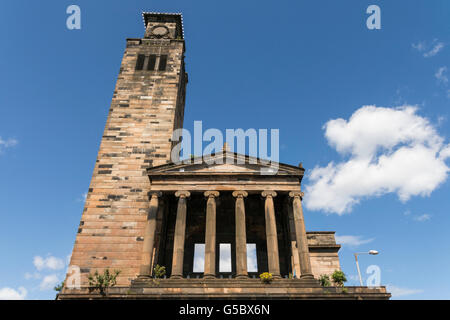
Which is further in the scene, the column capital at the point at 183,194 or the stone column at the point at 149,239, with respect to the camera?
the column capital at the point at 183,194

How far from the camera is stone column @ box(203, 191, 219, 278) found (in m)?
21.0

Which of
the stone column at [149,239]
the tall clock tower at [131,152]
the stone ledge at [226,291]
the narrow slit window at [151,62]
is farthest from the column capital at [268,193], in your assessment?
the narrow slit window at [151,62]

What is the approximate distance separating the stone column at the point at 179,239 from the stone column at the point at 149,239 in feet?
5.49

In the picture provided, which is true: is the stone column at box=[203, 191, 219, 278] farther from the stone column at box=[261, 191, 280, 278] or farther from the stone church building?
the stone column at box=[261, 191, 280, 278]

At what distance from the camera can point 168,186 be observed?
24.7 metres

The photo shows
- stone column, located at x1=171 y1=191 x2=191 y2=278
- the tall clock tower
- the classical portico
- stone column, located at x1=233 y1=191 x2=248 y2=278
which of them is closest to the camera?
stone column, located at x1=233 y1=191 x2=248 y2=278

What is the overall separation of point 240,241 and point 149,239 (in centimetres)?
671

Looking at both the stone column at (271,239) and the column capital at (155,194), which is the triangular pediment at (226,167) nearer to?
the column capital at (155,194)

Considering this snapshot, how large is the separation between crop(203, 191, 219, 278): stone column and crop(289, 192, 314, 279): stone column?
6.16 m

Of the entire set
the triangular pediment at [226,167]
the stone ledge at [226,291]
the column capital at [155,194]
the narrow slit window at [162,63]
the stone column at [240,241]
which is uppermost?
the narrow slit window at [162,63]

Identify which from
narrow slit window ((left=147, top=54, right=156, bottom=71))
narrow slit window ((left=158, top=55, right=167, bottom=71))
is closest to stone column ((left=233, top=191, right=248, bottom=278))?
narrow slit window ((left=158, top=55, right=167, bottom=71))

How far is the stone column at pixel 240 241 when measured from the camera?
20.9 meters
